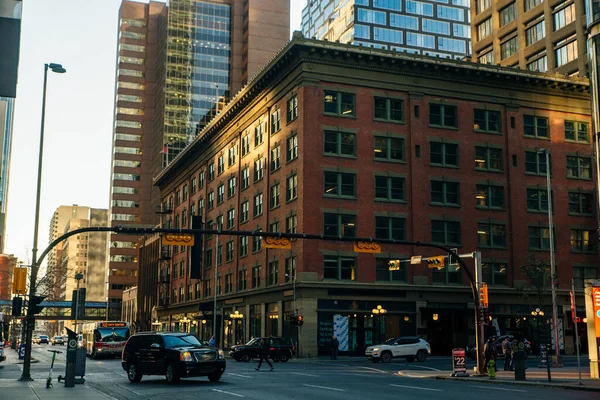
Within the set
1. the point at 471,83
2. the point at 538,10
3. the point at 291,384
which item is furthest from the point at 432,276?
the point at 538,10

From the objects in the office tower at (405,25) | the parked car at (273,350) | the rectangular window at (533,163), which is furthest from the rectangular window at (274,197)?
the office tower at (405,25)

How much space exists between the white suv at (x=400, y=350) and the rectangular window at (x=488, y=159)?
19.6m

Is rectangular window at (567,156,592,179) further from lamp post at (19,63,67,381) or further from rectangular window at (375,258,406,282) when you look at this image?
lamp post at (19,63,67,381)

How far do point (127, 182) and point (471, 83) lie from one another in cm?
11939

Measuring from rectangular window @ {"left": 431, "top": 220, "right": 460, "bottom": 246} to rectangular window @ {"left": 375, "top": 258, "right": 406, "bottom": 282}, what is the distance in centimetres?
424

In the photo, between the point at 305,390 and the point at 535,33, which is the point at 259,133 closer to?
the point at 535,33

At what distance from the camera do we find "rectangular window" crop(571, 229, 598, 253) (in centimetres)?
6481

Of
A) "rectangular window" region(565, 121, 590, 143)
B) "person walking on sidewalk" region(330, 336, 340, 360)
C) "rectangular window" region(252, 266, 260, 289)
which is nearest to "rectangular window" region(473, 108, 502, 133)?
"rectangular window" region(565, 121, 590, 143)

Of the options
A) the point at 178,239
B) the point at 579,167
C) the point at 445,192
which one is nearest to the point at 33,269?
the point at 178,239

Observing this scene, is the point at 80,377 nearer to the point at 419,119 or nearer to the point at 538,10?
the point at 419,119

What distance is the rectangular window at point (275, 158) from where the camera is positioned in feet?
206

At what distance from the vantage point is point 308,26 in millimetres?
172500

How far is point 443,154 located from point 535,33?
101ft

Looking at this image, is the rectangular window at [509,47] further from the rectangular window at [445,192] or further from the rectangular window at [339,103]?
the rectangular window at [339,103]
